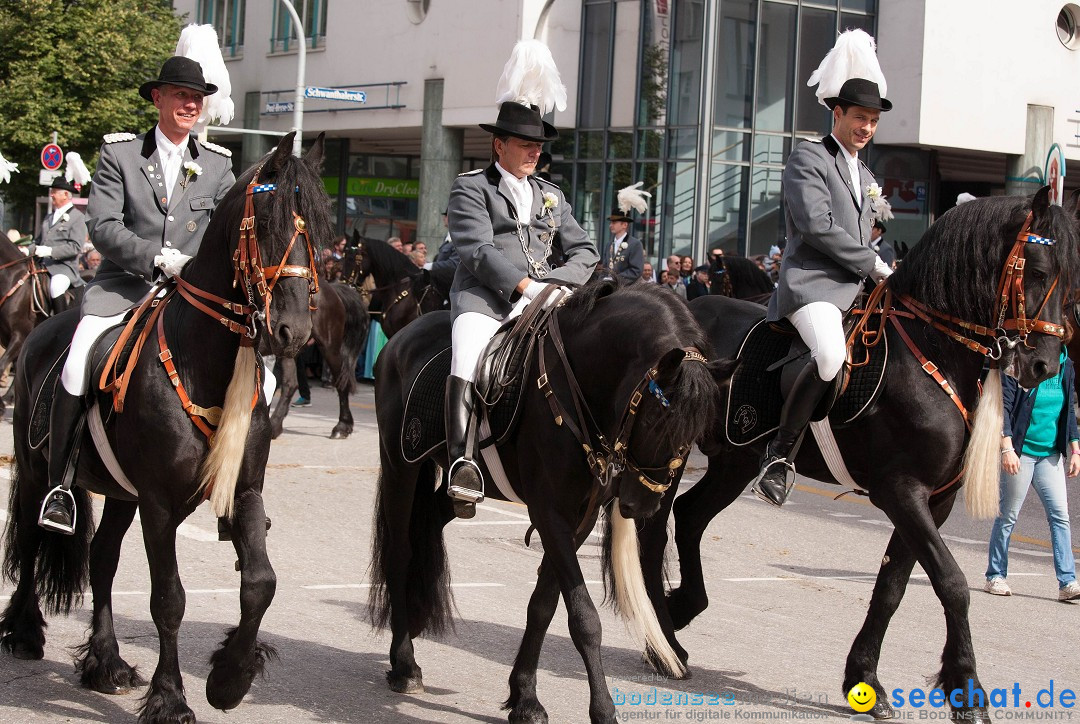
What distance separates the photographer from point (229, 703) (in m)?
5.81

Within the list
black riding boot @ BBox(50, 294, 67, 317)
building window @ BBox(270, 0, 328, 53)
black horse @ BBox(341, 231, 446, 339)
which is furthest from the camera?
building window @ BBox(270, 0, 328, 53)

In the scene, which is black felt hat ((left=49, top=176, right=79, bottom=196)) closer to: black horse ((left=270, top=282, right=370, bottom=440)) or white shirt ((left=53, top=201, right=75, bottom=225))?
white shirt ((left=53, top=201, right=75, bottom=225))

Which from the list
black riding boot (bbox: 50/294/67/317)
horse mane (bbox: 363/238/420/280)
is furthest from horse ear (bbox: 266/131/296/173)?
horse mane (bbox: 363/238/420/280)

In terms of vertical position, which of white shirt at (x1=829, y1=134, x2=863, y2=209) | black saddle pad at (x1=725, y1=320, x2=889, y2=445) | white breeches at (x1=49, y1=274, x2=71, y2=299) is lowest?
black saddle pad at (x1=725, y1=320, x2=889, y2=445)

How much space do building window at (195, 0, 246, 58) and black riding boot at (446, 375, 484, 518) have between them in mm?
37908

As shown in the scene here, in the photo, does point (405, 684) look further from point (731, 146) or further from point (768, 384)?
point (731, 146)

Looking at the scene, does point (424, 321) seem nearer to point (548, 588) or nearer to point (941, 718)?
point (548, 588)

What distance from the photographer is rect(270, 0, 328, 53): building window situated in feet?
127

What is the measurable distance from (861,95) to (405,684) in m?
3.84

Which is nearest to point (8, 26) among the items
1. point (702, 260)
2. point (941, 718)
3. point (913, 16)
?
→ point (702, 260)

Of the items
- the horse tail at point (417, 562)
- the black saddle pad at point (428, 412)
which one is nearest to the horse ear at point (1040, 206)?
the black saddle pad at point (428, 412)

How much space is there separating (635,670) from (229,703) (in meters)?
2.33

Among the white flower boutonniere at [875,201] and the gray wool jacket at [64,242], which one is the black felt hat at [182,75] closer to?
the white flower boutonniere at [875,201]

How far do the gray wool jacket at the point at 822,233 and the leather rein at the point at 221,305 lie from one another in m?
2.81
